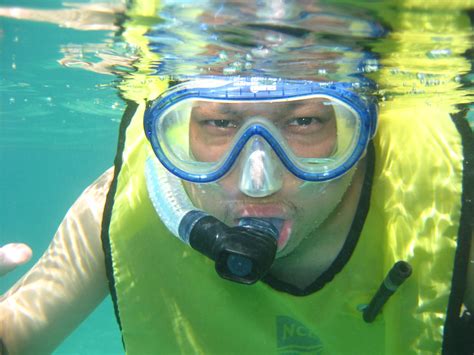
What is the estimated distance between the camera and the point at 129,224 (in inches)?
145

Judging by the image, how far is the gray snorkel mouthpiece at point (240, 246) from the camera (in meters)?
2.66

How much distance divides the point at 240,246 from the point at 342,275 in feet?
3.30

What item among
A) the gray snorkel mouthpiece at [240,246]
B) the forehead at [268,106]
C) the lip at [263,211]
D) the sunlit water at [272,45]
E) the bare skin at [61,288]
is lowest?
the bare skin at [61,288]

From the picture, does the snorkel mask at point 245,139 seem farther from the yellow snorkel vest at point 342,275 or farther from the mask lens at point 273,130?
the yellow snorkel vest at point 342,275

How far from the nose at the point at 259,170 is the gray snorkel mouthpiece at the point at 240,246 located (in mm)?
193

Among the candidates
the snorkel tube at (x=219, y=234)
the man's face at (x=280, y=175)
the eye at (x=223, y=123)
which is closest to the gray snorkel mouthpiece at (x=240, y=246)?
the snorkel tube at (x=219, y=234)

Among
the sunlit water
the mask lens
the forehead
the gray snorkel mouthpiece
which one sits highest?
the sunlit water

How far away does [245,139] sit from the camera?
125 inches

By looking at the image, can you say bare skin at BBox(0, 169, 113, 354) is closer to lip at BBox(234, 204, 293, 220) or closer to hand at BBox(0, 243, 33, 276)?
hand at BBox(0, 243, 33, 276)

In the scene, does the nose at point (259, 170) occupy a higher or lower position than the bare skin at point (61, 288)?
higher

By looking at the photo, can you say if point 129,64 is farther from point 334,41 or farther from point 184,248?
point 184,248

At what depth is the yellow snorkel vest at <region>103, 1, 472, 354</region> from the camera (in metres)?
3.22

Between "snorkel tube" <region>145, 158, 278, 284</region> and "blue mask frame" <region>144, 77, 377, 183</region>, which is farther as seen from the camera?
"blue mask frame" <region>144, 77, 377, 183</region>

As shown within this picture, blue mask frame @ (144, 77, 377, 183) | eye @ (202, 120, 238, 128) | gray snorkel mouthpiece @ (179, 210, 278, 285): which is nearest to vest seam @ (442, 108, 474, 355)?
blue mask frame @ (144, 77, 377, 183)
